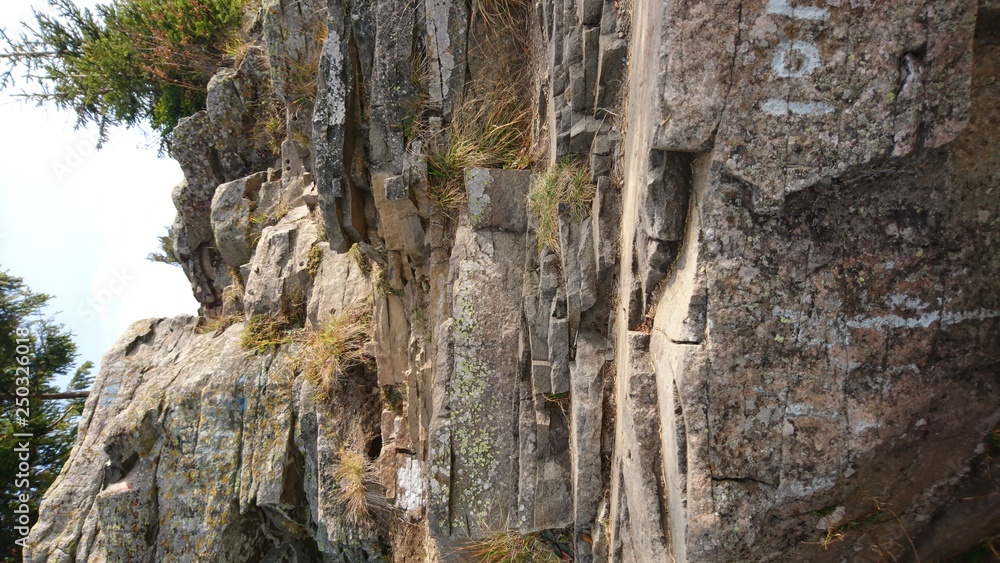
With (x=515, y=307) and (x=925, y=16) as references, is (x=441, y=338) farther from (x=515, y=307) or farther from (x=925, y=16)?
(x=925, y=16)

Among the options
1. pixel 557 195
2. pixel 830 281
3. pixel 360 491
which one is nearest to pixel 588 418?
pixel 557 195

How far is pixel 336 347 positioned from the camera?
739cm

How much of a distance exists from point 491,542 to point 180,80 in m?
11.8

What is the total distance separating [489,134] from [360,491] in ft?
14.5

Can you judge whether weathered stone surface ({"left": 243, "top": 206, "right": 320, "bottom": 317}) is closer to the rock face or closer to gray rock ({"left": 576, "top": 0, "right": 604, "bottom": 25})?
the rock face

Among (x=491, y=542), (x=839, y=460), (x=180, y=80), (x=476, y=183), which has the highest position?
(x=180, y=80)

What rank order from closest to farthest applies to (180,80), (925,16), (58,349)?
(925,16), (180,80), (58,349)

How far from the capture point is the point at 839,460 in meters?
2.83

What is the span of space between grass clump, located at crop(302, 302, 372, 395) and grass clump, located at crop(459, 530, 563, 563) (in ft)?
9.67

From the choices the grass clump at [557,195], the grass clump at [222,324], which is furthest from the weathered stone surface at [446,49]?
the grass clump at [222,324]

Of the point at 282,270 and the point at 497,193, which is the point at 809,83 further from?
the point at 282,270

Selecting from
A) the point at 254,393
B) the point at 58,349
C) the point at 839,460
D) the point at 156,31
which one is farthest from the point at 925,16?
the point at 58,349

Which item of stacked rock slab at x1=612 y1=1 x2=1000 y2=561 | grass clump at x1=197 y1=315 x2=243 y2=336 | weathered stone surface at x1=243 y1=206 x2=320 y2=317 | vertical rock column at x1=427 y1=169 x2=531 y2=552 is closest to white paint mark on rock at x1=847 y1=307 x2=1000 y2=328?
stacked rock slab at x1=612 y1=1 x2=1000 y2=561

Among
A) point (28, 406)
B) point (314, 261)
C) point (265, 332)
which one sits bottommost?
point (28, 406)
